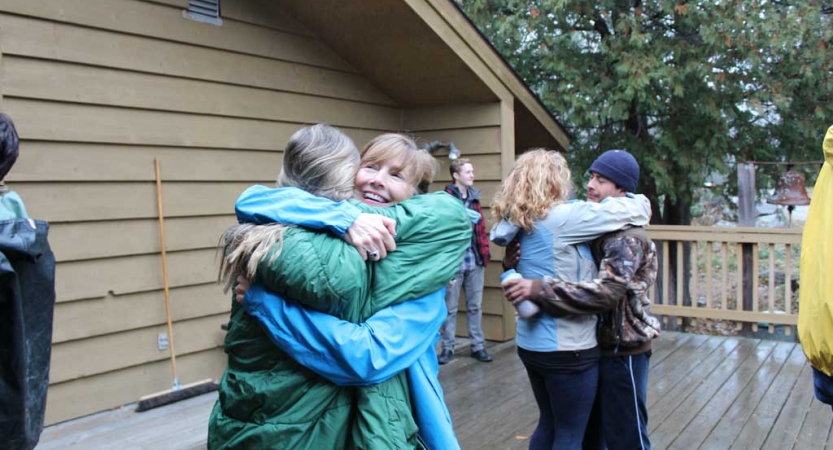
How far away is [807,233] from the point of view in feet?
7.25

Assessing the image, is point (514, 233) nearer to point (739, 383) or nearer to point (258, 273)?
point (258, 273)

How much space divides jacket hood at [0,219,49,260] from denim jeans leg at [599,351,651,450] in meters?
2.03

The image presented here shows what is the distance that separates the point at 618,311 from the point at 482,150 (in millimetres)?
3552

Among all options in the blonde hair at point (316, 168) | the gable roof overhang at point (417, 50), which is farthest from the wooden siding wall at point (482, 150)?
the blonde hair at point (316, 168)

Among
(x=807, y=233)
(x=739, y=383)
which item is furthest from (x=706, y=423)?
→ (x=807, y=233)

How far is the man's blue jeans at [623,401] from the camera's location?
2.58 meters

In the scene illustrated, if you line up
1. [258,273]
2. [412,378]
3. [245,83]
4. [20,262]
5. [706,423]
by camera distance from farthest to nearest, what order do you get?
1. [245,83]
2. [706,423]
3. [20,262]
4. [412,378]
5. [258,273]

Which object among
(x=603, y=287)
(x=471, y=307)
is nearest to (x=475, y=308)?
(x=471, y=307)

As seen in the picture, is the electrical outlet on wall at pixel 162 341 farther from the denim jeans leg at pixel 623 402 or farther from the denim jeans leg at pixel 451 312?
the denim jeans leg at pixel 623 402

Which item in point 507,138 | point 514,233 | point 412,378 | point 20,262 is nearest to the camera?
point 412,378

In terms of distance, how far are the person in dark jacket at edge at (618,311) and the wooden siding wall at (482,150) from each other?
332 centimetres

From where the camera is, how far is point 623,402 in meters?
2.59

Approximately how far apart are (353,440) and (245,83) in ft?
12.7

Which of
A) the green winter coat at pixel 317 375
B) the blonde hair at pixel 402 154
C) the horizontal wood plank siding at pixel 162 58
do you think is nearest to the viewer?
the green winter coat at pixel 317 375
